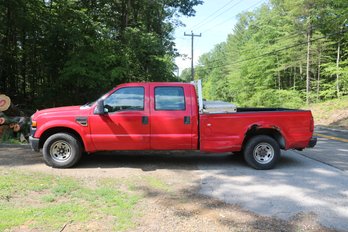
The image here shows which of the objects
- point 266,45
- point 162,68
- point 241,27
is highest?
point 241,27

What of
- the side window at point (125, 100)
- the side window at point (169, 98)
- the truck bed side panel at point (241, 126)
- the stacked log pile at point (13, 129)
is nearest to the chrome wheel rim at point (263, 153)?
the truck bed side panel at point (241, 126)

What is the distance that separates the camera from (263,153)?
8164 millimetres

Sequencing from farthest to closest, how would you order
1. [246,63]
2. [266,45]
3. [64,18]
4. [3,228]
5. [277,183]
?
[246,63] → [266,45] → [64,18] → [277,183] → [3,228]

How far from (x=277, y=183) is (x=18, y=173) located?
5.17m

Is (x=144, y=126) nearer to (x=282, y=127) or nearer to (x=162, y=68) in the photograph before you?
(x=282, y=127)

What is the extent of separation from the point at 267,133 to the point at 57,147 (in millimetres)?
4802

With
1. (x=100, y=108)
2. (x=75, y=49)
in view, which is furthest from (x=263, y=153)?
(x=75, y=49)

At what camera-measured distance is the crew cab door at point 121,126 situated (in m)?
7.80

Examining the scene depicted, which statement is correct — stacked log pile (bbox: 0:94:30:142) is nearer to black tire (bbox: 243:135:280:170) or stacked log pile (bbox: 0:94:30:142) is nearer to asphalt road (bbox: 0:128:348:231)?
asphalt road (bbox: 0:128:348:231)

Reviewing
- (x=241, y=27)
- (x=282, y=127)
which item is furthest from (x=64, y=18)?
(x=241, y=27)

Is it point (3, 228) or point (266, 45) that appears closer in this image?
point (3, 228)

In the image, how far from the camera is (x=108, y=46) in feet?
57.3

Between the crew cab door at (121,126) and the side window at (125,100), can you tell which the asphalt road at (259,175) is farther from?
the side window at (125,100)

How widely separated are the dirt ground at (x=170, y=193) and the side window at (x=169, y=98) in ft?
4.63
